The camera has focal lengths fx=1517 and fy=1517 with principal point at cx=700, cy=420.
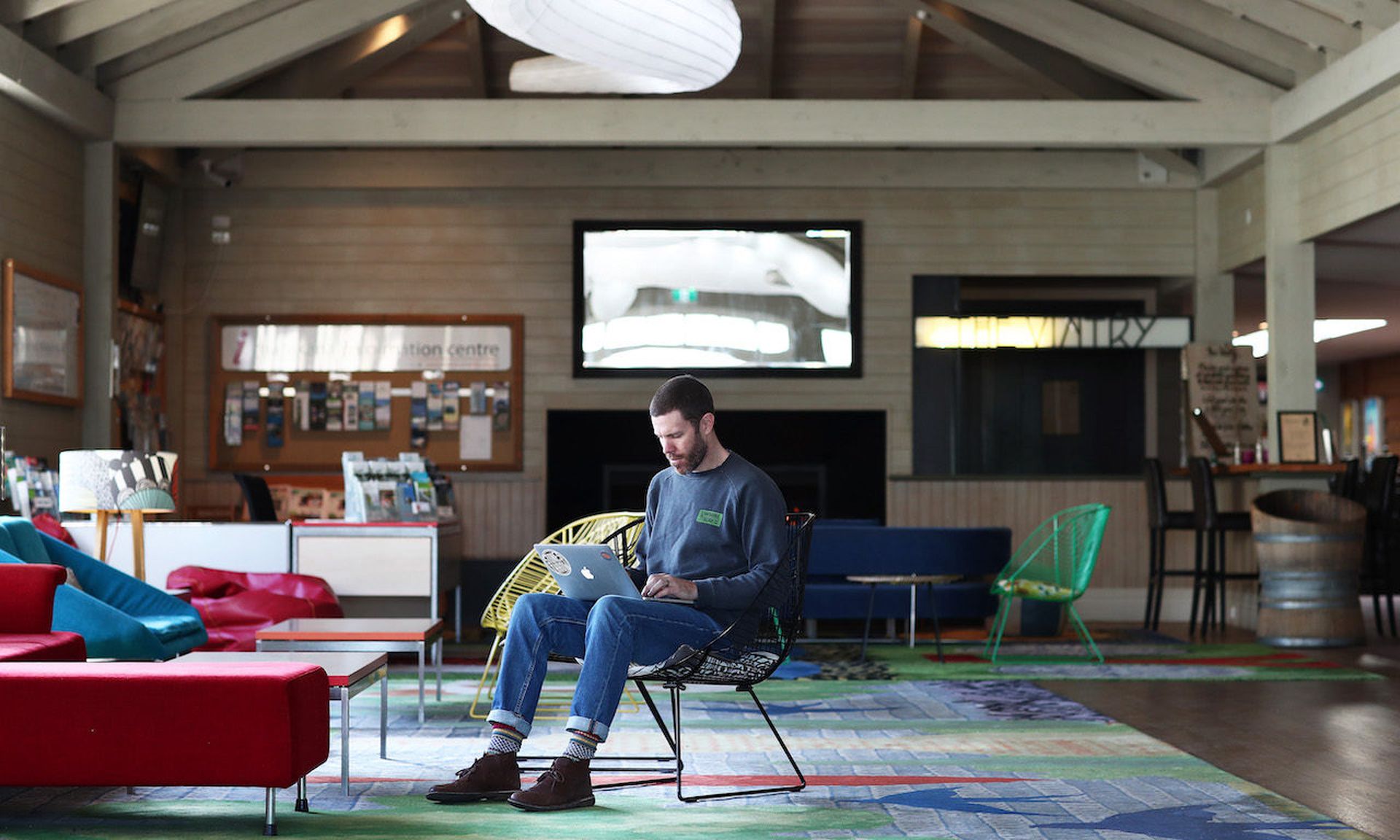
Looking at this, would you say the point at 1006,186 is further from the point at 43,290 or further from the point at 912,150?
the point at 43,290

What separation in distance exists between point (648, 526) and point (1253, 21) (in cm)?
635

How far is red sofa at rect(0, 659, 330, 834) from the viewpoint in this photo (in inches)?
138

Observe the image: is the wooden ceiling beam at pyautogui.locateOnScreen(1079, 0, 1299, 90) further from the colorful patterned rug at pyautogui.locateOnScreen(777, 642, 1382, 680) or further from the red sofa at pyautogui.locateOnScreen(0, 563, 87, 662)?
the red sofa at pyautogui.locateOnScreen(0, 563, 87, 662)

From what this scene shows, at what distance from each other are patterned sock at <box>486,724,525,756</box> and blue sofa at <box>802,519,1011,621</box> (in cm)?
485

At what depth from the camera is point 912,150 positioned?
36.4 ft

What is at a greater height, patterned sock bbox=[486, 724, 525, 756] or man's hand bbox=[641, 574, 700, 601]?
man's hand bbox=[641, 574, 700, 601]

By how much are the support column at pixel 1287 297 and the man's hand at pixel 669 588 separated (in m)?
6.62

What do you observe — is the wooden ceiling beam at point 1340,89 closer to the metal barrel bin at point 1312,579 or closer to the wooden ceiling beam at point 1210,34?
the wooden ceiling beam at point 1210,34

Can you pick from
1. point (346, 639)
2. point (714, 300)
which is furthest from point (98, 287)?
point (346, 639)

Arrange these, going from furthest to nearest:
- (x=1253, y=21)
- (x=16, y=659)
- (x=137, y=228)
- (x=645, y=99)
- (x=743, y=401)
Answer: (x=743, y=401) < (x=137, y=228) < (x=645, y=99) < (x=1253, y=21) < (x=16, y=659)

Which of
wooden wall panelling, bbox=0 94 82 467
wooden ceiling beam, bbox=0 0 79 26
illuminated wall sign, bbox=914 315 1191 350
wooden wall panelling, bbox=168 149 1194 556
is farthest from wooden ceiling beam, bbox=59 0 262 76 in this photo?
illuminated wall sign, bbox=914 315 1191 350

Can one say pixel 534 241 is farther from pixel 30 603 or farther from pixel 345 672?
pixel 345 672

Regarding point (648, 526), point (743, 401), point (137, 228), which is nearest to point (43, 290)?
point (137, 228)

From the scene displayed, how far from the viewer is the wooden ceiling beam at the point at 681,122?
9.38 metres
